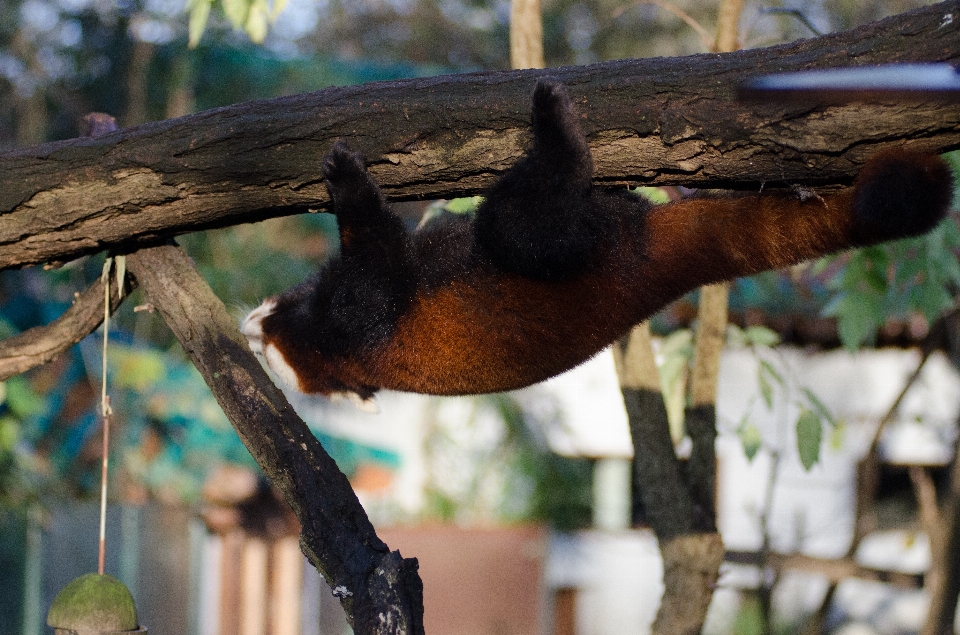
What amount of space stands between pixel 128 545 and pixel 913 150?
5348 mm

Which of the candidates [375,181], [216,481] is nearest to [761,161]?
[375,181]

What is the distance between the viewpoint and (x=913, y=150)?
71.2 inches

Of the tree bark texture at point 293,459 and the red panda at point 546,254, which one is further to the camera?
the red panda at point 546,254

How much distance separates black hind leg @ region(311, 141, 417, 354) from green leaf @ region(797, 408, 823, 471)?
4.82ft

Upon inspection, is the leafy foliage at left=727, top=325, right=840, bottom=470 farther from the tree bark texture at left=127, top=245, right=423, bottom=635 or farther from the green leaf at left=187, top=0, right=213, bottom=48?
the green leaf at left=187, top=0, right=213, bottom=48

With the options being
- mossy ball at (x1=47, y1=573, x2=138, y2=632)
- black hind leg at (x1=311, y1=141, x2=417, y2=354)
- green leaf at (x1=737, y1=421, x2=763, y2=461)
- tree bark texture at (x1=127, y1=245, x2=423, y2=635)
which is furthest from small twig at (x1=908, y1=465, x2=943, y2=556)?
mossy ball at (x1=47, y1=573, x2=138, y2=632)

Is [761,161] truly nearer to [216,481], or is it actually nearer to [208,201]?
[208,201]

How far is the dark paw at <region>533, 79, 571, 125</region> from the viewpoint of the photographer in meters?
1.91

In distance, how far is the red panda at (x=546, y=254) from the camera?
1917 mm

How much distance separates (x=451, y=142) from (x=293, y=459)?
0.80 m

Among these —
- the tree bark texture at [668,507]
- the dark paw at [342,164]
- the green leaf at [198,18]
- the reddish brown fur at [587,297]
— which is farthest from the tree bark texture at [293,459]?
the tree bark texture at [668,507]

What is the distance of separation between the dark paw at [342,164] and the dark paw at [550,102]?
16.2 inches

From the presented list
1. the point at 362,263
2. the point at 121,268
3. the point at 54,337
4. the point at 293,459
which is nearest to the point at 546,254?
the point at 362,263

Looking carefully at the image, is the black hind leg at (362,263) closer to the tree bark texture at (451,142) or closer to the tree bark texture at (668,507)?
the tree bark texture at (451,142)
